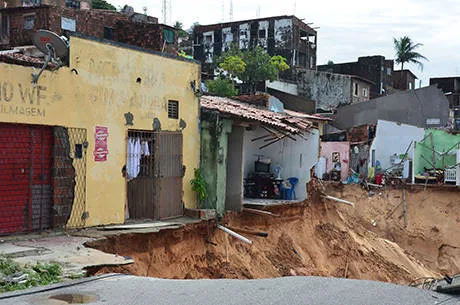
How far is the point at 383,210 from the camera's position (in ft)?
90.3

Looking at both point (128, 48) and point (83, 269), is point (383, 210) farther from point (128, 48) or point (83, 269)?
point (83, 269)

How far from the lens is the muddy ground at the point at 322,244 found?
46.0 feet

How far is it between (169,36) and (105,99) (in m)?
18.9

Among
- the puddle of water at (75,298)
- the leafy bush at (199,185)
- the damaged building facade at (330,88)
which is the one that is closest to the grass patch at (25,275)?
the puddle of water at (75,298)

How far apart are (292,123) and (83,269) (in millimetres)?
10464

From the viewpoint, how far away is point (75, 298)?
7.45 metres

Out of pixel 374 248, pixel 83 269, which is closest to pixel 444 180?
pixel 374 248

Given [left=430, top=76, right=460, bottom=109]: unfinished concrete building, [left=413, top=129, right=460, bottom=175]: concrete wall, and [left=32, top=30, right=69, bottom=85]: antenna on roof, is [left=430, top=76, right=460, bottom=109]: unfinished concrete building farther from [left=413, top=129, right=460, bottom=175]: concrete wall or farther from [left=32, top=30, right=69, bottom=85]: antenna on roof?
[left=32, top=30, right=69, bottom=85]: antenna on roof

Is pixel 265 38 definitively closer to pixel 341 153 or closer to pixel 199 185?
pixel 341 153

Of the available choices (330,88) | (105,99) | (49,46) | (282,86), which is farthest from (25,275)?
(330,88)

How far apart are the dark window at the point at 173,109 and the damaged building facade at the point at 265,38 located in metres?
35.2

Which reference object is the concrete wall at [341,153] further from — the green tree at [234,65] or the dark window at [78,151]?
the dark window at [78,151]

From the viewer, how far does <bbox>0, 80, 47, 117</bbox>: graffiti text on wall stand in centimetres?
1079

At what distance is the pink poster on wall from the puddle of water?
5589 mm
